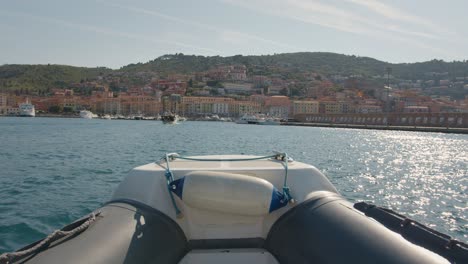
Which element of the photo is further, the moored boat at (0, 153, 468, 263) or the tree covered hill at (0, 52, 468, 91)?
the tree covered hill at (0, 52, 468, 91)

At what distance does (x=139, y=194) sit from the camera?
10.3 ft

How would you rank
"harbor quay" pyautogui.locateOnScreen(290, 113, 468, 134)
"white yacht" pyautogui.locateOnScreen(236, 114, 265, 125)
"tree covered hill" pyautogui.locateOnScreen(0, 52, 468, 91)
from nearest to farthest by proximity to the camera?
"harbor quay" pyautogui.locateOnScreen(290, 113, 468, 134) < "white yacht" pyautogui.locateOnScreen(236, 114, 265, 125) < "tree covered hill" pyautogui.locateOnScreen(0, 52, 468, 91)

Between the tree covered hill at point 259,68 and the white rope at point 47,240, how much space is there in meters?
142

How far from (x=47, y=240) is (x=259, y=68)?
176 meters

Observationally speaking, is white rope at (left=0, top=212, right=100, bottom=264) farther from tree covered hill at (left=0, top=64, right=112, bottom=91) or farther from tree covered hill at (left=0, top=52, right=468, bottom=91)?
tree covered hill at (left=0, top=52, right=468, bottom=91)

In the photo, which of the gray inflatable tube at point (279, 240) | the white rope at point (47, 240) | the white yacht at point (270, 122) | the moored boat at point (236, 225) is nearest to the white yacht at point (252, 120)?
the white yacht at point (270, 122)

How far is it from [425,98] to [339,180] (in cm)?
11535

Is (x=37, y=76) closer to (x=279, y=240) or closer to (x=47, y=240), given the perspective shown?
(x=279, y=240)

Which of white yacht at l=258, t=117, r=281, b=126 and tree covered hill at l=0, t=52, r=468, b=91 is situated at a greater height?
tree covered hill at l=0, t=52, r=468, b=91

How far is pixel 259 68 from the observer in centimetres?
17650

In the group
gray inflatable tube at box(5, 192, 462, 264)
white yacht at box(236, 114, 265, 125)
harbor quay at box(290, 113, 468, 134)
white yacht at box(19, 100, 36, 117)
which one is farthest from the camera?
white yacht at box(19, 100, 36, 117)

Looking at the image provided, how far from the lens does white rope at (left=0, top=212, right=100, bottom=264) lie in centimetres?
213

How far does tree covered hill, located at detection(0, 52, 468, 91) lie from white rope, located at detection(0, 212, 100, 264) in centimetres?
14248

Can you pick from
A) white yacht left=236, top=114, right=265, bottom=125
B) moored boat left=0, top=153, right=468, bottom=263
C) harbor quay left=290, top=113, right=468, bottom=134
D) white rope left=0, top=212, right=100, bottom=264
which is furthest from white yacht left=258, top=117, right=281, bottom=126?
white rope left=0, top=212, right=100, bottom=264
